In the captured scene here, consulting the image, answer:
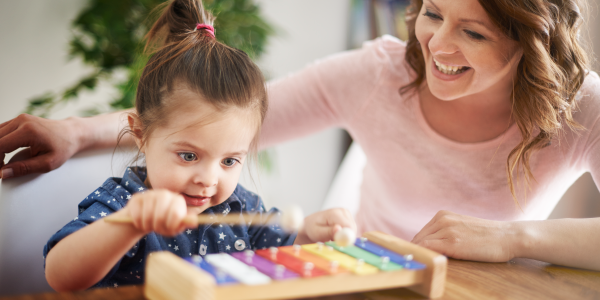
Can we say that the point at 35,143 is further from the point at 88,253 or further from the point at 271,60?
the point at 271,60

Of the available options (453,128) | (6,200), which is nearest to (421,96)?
(453,128)

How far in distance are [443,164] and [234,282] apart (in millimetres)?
961

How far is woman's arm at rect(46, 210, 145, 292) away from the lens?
2.43 ft

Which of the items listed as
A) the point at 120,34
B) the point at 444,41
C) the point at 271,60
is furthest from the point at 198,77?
the point at 271,60

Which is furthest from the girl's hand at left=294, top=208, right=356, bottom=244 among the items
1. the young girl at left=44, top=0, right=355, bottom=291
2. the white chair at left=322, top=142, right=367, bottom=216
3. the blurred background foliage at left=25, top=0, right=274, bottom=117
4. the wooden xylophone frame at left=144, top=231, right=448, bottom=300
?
the blurred background foliage at left=25, top=0, right=274, bottom=117

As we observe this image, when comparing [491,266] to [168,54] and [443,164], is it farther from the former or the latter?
[168,54]

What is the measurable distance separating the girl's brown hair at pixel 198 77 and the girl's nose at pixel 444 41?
1.46 feet

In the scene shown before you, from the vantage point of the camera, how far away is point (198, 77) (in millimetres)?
949

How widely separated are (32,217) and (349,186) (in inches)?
46.2

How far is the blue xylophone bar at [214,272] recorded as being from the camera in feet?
2.09

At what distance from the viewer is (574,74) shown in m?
1.21

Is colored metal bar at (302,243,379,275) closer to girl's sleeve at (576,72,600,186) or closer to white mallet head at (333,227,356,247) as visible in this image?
white mallet head at (333,227,356,247)

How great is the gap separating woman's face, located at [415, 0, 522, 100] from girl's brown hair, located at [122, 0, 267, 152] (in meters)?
0.47

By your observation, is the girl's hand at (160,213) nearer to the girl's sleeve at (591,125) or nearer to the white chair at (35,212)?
the white chair at (35,212)
